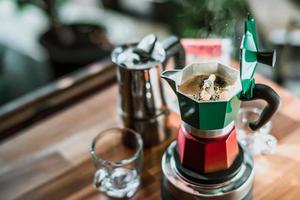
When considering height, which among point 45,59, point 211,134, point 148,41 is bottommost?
point 45,59

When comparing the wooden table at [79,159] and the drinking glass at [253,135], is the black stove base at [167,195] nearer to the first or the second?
the wooden table at [79,159]

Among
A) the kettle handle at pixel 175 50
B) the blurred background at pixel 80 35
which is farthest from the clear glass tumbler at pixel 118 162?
the blurred background at pixel 80 35

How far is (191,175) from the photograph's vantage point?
0.86 metres

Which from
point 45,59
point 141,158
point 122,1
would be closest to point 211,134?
point 141,158

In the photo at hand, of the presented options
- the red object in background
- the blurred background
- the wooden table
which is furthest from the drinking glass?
the blurred background

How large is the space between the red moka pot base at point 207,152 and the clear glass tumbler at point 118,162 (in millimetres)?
118

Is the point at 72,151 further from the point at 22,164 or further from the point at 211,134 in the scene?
the point at 211,134

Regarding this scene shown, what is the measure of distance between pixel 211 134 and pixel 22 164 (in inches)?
17.7

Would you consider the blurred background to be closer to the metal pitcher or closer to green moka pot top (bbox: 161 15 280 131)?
the metal pitcher

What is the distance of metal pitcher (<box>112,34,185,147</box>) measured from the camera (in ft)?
3.07

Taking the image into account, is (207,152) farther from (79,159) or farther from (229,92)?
(79,159)

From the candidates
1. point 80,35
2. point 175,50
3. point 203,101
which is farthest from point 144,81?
point 80,35

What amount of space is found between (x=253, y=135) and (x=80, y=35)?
1.00 meters

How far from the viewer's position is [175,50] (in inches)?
37.2
